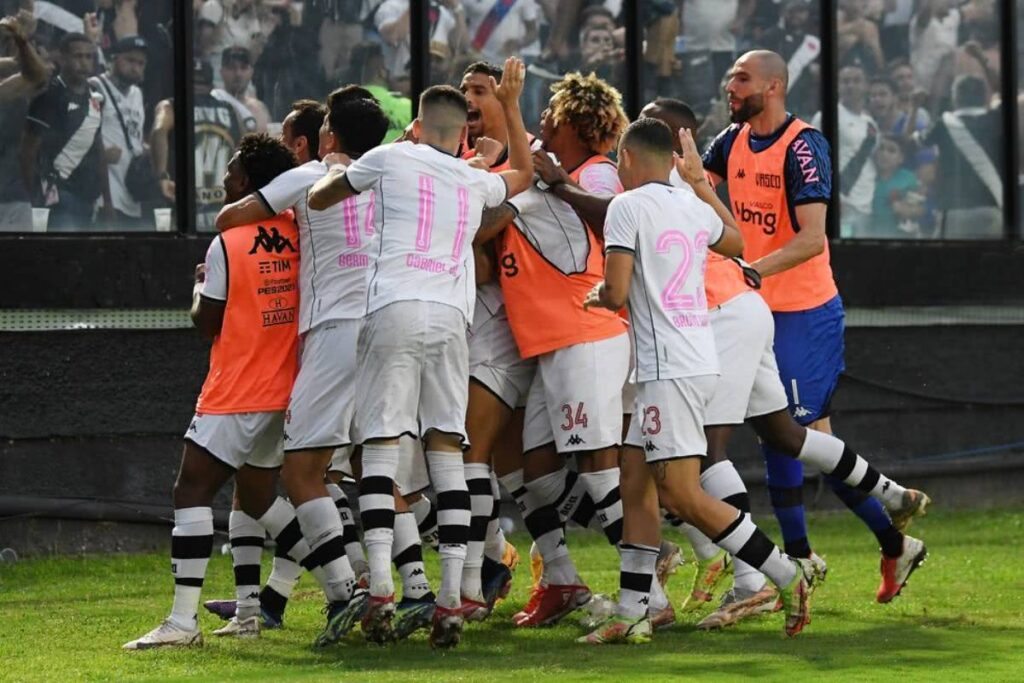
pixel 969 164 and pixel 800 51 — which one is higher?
pixel 800 51

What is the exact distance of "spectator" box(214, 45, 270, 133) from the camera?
1205cm

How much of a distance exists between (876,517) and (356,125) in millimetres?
3036

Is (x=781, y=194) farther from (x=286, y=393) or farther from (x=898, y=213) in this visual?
(x=898, y=213)

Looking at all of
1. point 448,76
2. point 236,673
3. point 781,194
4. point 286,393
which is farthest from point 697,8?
point 236,673

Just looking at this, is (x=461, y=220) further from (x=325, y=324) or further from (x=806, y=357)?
(x=806, y=357)

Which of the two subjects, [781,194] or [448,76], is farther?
[448,76]

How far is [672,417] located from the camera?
7.86 meters

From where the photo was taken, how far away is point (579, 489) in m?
9.06

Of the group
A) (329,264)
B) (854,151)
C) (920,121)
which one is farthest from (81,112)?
(920,121)

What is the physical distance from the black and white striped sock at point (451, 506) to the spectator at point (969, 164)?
7059 mm

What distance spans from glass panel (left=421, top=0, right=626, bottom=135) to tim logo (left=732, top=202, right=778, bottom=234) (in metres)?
3.45

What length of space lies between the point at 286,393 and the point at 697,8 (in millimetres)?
6098

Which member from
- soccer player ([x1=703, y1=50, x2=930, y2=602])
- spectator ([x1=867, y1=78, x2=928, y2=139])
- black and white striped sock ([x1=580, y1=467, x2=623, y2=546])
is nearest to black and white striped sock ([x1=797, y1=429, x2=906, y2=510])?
soccer player ([x1=703, y1=50, x2=930, y2=602])

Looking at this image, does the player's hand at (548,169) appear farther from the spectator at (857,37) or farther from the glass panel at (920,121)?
the spectator at (857,37)
